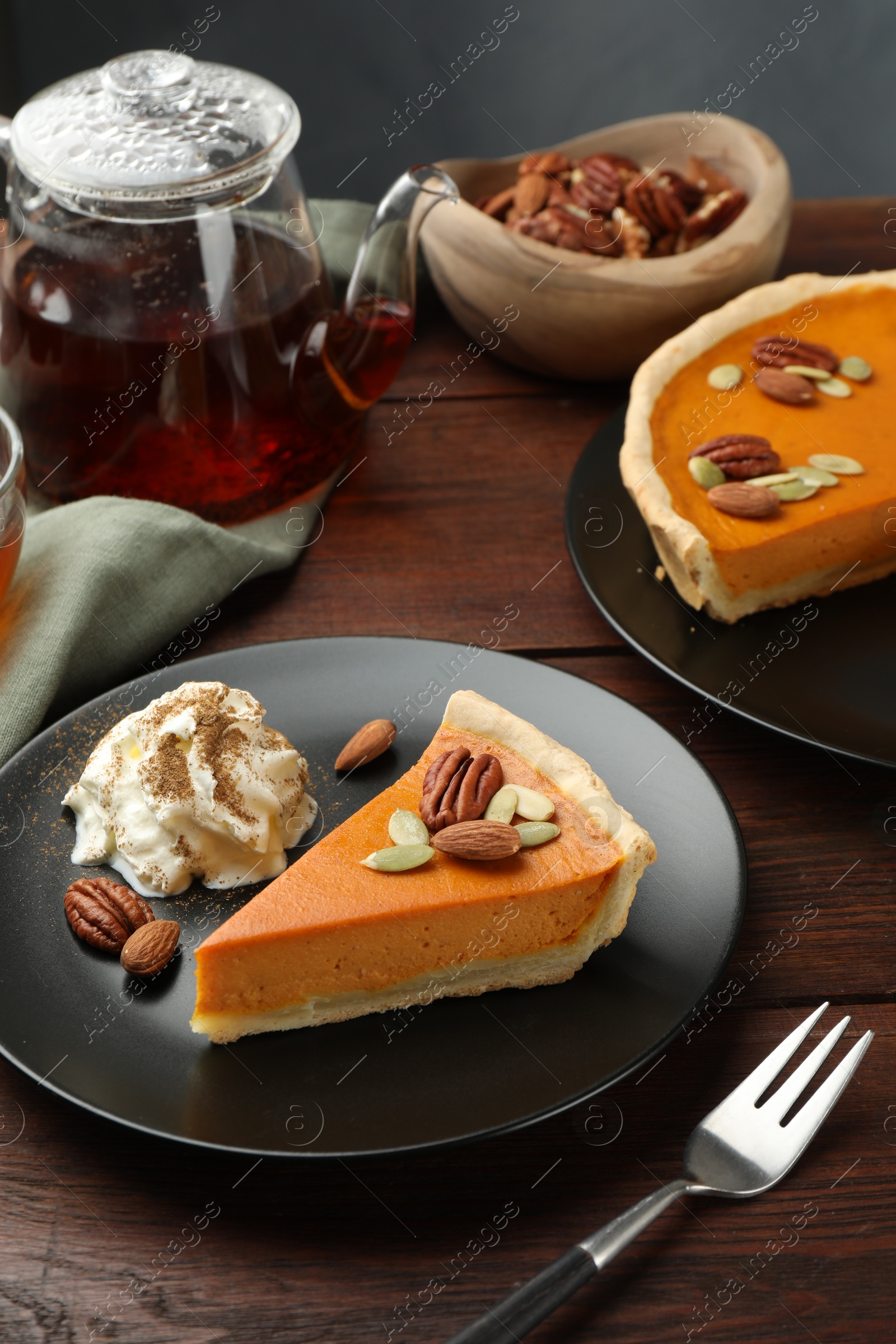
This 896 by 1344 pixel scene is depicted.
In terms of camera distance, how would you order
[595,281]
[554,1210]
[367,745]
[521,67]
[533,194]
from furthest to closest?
[521,67]
[533,194]
[595,281]
[367,745]
[554,1210]

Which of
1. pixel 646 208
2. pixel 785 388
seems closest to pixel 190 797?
pixel 785 388

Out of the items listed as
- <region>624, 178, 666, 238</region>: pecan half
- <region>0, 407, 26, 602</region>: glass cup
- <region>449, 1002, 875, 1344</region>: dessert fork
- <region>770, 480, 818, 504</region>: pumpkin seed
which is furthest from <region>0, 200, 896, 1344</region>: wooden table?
<region>624, 178, 666, 238</region>: pecan half

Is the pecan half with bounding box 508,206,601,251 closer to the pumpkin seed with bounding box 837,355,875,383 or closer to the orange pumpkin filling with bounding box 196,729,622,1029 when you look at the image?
the pumpkin seed with bounding box 837,355,875,383

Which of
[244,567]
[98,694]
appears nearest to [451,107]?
[244,567]

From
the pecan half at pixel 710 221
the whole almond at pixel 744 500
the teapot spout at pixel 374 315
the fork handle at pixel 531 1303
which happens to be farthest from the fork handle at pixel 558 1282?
the pecan half at pixel 710 221

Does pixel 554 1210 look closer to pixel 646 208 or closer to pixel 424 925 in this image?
pixel 424 925

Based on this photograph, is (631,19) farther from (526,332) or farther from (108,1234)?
(108,1234)
